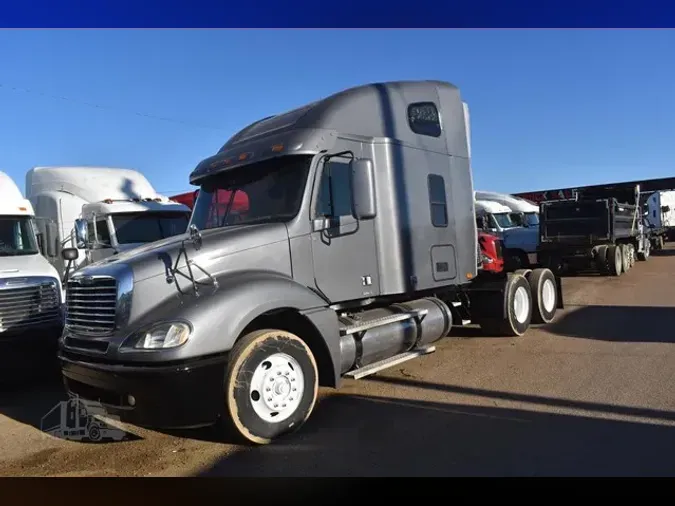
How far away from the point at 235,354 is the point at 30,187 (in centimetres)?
920

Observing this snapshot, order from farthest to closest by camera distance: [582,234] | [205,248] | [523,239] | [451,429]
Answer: [523,239]
[582,234]
[205,248]
[451,429]

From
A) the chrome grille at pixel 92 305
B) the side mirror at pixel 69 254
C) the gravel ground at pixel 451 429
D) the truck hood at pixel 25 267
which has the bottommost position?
the gravel ground at pixel 451 429

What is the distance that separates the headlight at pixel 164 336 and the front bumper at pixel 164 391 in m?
0.15

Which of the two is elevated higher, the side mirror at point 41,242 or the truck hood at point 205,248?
the side mirror at point 41,242

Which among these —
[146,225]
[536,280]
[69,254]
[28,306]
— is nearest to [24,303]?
[28,306]

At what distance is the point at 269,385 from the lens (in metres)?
4.55

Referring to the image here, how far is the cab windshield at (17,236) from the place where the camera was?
7.30 m

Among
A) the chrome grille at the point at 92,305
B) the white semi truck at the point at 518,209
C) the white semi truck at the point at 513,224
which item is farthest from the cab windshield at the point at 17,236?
the white semi truck at the point at 518,209

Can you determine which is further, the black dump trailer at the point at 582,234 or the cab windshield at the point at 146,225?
the black dump trailer at the point at 582,234

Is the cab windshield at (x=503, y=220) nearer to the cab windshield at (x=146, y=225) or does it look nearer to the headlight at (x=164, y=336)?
the cab windshield at (x=146, y=225)

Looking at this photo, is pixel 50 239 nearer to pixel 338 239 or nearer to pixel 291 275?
pixel 291 275

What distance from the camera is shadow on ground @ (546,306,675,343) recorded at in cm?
789

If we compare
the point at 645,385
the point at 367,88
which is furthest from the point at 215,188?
the point at 645,385

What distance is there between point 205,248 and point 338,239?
139cm
